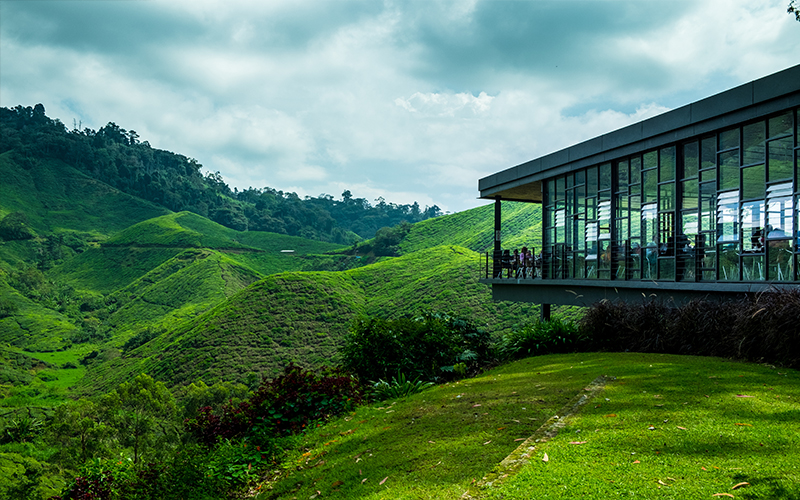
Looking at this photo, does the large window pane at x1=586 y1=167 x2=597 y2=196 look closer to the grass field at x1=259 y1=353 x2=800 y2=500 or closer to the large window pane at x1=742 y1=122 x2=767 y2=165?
the large window pane at x1=742 y1=122 x2=767 y2=165

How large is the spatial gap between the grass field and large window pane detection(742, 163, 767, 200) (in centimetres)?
545

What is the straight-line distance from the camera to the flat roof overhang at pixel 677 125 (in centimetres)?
1031

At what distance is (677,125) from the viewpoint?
41.8ft

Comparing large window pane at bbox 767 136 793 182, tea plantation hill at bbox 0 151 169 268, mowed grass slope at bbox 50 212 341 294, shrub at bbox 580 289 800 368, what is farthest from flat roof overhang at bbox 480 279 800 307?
tea plantation hill at bbox 0 151 169 268

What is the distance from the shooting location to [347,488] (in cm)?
447

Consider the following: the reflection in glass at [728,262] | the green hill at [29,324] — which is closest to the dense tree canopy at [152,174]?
the green hill at [29,324]

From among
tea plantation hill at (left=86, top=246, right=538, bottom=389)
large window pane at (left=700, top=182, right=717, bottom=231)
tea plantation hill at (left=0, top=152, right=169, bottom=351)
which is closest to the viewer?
large window pane at (left=700, top=182, right=717, bottom=231)

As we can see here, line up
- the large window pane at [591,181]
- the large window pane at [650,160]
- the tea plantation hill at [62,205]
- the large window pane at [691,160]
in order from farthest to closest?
the tea plantation hill at [62,205] → the large window pane at [591,181] → the large window pane at [650,160] → the large window pane at [691,160]

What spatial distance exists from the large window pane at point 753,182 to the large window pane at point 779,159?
0.24 m

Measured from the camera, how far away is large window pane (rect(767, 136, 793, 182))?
10398 mm

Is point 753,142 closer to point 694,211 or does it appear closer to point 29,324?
point 694,211

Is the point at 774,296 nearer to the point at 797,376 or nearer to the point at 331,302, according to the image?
the point at 797,376

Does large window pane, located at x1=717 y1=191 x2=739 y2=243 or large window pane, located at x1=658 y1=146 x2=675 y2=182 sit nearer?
large window pane, located at x1=717 y1=191 x2=739 y2=243

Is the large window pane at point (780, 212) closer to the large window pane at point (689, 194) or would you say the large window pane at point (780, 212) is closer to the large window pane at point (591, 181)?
the large window pane at point (689, 194)
